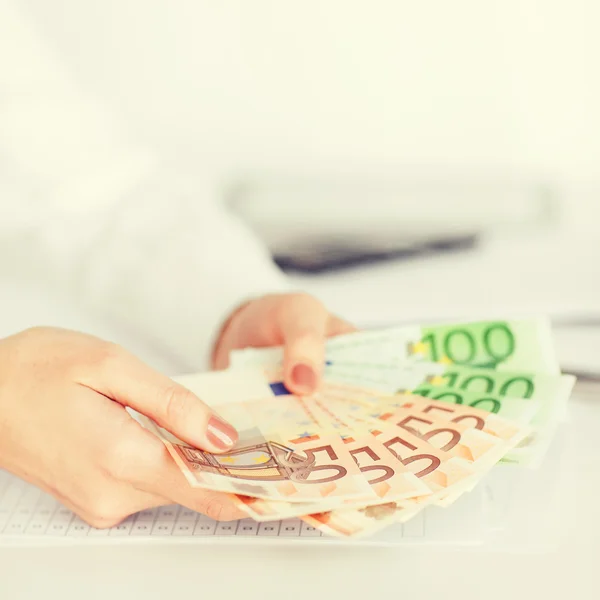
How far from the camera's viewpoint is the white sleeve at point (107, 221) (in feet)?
2.67

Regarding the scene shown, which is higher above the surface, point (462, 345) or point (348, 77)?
point (348, 77)

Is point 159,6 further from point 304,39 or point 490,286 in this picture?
point 490,286

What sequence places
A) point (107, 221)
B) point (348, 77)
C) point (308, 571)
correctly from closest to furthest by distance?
point (308, 571), point (107, 221), point (348, 77)

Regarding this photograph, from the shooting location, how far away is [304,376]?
1.96ft

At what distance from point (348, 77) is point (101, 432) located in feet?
2.72

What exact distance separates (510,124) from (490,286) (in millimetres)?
437

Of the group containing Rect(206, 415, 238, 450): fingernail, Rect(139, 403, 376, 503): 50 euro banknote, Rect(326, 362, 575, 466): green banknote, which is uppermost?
Rect(206, 415, 238, 450): fingernail

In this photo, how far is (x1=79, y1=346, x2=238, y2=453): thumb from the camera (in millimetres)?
482

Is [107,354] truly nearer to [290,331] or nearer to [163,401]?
[163,401]

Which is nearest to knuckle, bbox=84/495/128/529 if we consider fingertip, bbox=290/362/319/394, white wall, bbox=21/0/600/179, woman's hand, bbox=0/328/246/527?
woman's hand, bbox=0/328/246/527

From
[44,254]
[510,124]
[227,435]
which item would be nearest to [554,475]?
[227,435]

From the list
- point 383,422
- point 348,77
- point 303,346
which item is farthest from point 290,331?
point 348,77

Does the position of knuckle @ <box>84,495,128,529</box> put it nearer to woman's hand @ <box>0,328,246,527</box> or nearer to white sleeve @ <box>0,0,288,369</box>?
woman's hand @ <box>0,328,246,527</box>

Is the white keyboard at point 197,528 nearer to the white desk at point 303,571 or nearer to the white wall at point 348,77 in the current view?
the white desk at point 303,571
